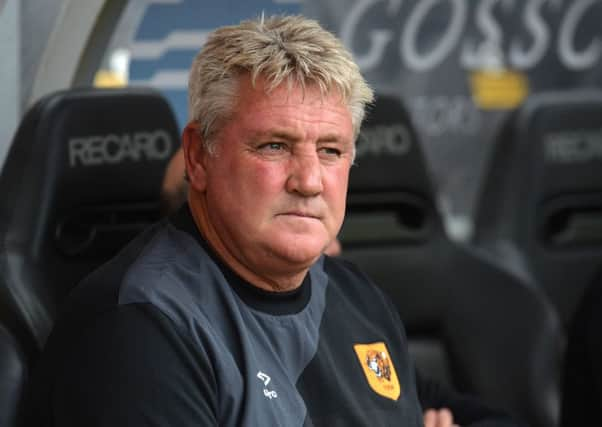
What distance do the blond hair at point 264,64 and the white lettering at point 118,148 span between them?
0.52m

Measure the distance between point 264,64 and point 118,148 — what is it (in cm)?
68

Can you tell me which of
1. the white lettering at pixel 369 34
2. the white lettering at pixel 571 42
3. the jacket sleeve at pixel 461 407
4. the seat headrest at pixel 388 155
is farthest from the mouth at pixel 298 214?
the white lettering at pixel 571 42

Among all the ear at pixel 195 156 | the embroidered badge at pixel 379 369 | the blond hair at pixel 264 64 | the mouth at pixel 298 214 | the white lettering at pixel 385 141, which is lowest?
the embroidered badge at pixel 379 369

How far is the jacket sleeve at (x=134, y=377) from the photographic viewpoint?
1.39 m

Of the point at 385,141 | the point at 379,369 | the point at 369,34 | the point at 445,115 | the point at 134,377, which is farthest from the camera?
the point at 445,115

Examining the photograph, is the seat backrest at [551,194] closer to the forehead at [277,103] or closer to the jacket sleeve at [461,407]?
the jacket sleeve at [461,407]

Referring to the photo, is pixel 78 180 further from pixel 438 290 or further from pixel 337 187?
pixel 438 290

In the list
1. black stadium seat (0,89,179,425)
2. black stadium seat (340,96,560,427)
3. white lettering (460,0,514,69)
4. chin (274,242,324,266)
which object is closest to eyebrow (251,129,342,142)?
chin (274,242,324,266)

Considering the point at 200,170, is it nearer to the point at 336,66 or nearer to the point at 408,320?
the point at 336,66

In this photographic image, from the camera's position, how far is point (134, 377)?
1.39m

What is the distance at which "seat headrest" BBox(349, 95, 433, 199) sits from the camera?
8.18 ft

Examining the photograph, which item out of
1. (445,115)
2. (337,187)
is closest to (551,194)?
(445,115)

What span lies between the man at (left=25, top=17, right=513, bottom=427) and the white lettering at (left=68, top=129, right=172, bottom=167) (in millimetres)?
479

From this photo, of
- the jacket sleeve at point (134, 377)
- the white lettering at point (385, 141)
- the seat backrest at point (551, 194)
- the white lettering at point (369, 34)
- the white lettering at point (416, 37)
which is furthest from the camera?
the white lettering at point (416, 37)
